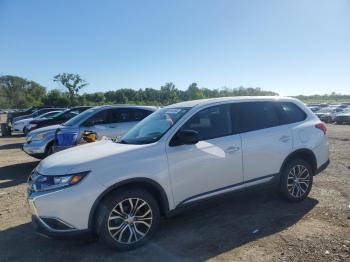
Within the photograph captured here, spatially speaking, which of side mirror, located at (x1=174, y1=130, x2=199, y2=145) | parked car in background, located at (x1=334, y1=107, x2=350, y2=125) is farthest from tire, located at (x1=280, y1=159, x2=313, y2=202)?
parked car in background, located at (x1=334, y1=107, x2=350, y2=125)

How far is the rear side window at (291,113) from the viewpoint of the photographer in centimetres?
557

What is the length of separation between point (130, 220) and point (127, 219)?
1.7 inches

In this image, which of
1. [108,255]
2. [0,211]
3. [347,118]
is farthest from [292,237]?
[347,118]

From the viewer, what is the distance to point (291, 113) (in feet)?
18.6

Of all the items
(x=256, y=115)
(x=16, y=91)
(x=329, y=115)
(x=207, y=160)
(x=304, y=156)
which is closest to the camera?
(x=207, y=160)

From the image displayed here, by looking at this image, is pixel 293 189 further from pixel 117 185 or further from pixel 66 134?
pixel 66 134

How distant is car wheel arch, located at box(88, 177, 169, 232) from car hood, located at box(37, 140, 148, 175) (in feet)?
0.99

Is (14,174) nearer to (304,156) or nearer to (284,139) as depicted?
(284,139)

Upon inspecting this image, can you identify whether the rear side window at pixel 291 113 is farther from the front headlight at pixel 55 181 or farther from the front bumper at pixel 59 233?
the front bumper at pixel 59 233

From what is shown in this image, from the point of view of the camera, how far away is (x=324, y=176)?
7.38 metres

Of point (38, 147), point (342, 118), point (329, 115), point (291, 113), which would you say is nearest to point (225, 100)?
point (291, 113)

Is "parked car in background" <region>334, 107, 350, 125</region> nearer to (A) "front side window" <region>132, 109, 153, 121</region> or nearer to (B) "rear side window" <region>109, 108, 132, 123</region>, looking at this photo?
(A) "front side window" <region>132, 109, 153, 121</region>

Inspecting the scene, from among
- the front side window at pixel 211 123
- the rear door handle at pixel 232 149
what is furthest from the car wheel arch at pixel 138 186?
the rear door handle at pixel 232 149

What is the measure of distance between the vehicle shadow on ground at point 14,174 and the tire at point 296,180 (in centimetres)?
589
